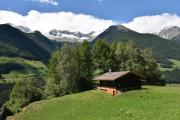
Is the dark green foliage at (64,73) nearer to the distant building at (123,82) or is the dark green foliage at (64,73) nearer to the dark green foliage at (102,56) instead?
the dark green foliage at (102,56)

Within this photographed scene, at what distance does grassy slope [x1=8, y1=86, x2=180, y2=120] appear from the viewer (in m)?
53.5

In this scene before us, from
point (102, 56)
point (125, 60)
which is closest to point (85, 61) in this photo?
point (102, 56)

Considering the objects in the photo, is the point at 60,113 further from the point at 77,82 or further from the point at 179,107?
the point at 77,82

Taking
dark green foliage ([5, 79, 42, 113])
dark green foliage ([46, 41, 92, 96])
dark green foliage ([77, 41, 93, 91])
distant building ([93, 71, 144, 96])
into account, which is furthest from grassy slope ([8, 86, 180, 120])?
dark green foliage ([77, 41, 93, 91])

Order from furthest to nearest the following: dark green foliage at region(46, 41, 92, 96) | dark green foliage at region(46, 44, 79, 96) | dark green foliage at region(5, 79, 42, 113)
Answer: dark green foliage at region(46, 41, 92, 96)
dark green foliage at region(46, 44, 79, 96)
dark green foliage at region(5, 79, 42, 113)

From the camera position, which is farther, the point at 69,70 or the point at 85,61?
the point at 85,61

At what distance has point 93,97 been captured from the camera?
273 ft

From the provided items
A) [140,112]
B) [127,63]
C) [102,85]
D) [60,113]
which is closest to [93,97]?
[60,113]

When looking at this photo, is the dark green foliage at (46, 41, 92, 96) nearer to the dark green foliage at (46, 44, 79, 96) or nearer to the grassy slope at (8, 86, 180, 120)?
the dark green foliage at (46, 44, 79, 96)

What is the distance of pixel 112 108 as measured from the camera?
63.9 m

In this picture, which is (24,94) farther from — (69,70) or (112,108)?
(112,108)

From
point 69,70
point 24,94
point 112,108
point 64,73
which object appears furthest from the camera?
point 69,70

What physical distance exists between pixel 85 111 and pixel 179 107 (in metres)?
17.9

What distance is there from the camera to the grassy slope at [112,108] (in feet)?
176
